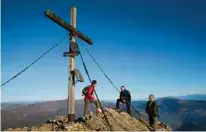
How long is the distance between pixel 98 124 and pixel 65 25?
22.6 feet

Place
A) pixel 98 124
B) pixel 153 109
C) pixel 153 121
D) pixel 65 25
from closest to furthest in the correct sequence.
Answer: pixel 65 25 < pixel 98 124 < pixel 153 109 < pixel 153 121

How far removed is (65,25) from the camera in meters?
16.7

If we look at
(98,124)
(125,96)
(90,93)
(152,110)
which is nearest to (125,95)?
(125,96)

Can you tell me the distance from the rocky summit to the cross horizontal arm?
555 centimetres

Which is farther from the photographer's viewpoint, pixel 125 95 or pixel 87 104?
pixel 125 95

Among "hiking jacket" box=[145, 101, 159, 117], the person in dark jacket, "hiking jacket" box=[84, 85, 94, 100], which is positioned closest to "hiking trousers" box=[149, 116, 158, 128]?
"hiking jacket" box=[145, 101, 159, 117]

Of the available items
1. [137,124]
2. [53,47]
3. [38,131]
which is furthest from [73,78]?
[137,124]

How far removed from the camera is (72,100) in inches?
672

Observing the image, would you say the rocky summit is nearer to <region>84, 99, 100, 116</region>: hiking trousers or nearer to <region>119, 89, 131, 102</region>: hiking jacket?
<region>84, 99, 100, 116</region>: hiking trousers

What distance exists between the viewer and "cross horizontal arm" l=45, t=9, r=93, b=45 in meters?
15.3

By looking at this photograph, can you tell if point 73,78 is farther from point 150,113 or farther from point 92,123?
Result: point 150,113

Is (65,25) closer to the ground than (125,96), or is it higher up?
higher up

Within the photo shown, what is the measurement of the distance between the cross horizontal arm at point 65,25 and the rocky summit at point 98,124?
5545 millimetres

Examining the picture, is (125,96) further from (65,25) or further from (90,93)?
(65,25)
